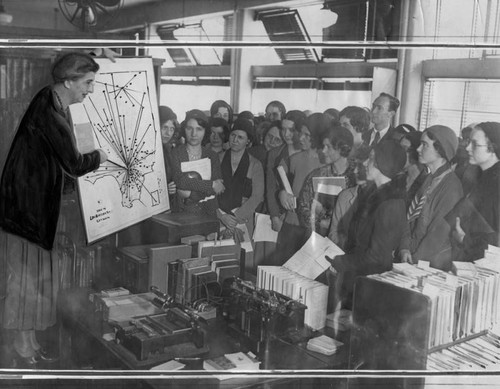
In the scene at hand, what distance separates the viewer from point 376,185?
1.60m

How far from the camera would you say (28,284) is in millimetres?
1556

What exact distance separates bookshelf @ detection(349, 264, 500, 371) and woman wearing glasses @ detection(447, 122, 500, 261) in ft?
0.27

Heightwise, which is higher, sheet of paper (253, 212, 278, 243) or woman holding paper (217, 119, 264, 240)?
woman holding paper (217, 119, 264, 240)

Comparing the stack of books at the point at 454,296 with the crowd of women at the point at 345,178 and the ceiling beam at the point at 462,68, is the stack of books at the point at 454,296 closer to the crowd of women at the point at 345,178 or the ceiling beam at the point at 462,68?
the crowd of women at the point at 345,178

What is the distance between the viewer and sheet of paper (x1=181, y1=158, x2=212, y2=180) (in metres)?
1.57

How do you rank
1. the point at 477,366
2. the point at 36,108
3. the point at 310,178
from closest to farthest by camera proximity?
the point at 36,108, the point at 310,178, the point at 477,366

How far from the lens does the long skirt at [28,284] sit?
154 cm

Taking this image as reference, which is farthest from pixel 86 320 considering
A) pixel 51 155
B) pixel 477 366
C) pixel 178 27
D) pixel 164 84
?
pixel 477 366

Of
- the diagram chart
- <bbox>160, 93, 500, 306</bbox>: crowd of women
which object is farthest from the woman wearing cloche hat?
the diagram chart

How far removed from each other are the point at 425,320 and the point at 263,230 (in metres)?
0.52

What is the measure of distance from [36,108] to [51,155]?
123 millimetres

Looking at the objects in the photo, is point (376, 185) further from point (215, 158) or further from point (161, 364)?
point (161, 364)

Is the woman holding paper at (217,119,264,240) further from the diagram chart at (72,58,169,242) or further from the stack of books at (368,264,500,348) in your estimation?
the stack of books at (368,264,500,348)

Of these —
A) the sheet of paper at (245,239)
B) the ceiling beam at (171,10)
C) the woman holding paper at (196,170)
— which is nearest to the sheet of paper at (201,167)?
the woman holding paper at (196,170)
